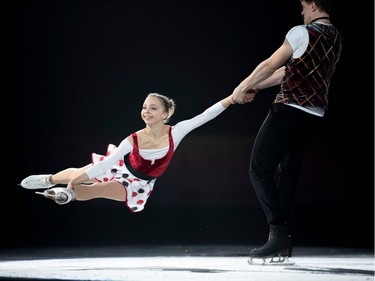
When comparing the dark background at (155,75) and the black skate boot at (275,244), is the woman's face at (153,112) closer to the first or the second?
the black skate boot at (275,244)

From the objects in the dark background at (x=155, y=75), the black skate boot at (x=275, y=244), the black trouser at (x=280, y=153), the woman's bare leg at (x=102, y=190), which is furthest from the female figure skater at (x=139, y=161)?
the dark background at (x=155, y=75)

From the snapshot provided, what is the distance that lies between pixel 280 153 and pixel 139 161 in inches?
37.0

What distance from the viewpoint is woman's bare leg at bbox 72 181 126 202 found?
3516 mm

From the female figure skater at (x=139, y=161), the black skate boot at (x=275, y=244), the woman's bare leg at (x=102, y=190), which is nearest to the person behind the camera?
the black skate boot at (x=275, y=244)

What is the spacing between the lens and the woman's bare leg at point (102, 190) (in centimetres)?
352

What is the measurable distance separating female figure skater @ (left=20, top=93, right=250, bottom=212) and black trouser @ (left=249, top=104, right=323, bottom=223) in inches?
18.3

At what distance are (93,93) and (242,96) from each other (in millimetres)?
2656

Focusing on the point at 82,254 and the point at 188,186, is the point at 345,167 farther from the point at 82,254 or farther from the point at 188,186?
the point at 82,254

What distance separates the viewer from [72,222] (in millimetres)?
4785

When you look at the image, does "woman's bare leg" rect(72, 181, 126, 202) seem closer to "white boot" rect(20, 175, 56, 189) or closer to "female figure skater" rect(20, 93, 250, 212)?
"female figure skater" rect(20, 93, 250, 212)

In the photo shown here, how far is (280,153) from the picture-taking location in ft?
9.32

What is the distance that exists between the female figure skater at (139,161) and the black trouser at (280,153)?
0.46 meters

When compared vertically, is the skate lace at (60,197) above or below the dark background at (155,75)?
below

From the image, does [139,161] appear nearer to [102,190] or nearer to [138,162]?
[138,162]
